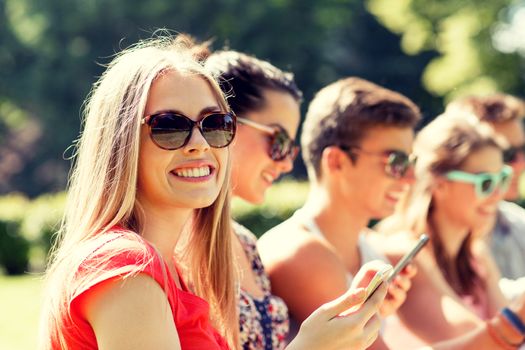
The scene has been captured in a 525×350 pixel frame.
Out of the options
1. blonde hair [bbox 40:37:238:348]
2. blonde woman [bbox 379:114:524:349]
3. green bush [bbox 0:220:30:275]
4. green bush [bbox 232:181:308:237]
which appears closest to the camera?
blonde hair [bbox 40:37:238:348]

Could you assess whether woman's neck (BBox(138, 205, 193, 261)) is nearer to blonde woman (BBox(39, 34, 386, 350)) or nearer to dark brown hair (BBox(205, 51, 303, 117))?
blonde woman (BBox(39, 34, 386, 350))

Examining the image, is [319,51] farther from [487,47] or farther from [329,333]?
[329,333]

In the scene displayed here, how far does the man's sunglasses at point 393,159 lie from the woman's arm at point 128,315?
2.08m

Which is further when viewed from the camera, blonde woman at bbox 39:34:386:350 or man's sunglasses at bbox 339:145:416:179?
man's sunglasses at bbox 339:145:416:179

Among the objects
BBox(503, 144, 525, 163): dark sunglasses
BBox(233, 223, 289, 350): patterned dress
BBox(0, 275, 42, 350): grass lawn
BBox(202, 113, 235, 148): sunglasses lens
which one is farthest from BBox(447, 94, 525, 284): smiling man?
Result: BBox(0, 275, 42, 350): grass lawn

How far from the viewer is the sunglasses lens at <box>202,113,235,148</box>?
7.52 ft

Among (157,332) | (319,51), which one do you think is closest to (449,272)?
(157,332)

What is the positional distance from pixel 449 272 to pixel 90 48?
36724 millimetres

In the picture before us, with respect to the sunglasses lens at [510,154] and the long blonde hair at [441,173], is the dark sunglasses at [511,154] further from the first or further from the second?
the long blonde hair at [441,173]

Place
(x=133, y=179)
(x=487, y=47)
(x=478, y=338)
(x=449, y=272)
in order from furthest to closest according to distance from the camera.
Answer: (x=487, y=47) < (x=449, y=272) < (x=478, y=338) < (x=133, y=179)

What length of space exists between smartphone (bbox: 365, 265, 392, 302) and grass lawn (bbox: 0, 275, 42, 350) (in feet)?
17.4

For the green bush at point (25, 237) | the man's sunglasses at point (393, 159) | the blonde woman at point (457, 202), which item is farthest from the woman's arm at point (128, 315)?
the green bush at point (25, 237)

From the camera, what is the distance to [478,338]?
11.6 ft

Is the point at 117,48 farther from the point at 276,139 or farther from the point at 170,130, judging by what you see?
the point at 170,130
